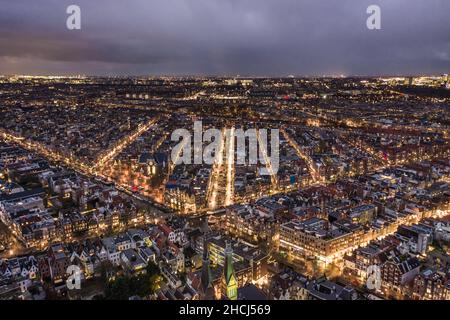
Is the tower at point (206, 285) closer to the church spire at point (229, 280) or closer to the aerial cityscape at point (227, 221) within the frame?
the aerial cityscape at point (227, 221)

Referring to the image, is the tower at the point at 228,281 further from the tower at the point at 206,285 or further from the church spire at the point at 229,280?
the tower at the point at 206,285

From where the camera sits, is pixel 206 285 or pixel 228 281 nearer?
pixel 228 281

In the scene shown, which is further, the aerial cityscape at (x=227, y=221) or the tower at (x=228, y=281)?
the aerial cityscape at (x=227, y=221)

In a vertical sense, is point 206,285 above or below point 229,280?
below

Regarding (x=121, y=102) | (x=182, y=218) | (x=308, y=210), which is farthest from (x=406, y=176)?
(x=121, y=102)

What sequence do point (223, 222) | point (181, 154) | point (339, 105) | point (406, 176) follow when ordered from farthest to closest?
point (339, 105) → point (181, 154) → point (406, 176) → point (223, 222)

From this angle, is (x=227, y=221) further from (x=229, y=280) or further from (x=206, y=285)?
(x=229, y=280)

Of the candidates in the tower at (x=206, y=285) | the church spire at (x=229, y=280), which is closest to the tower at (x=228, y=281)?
the church spire at (x=229, y=280)

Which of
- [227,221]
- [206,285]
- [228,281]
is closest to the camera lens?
[228,281]

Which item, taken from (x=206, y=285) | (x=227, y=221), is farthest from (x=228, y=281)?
(x=227, y=221)
